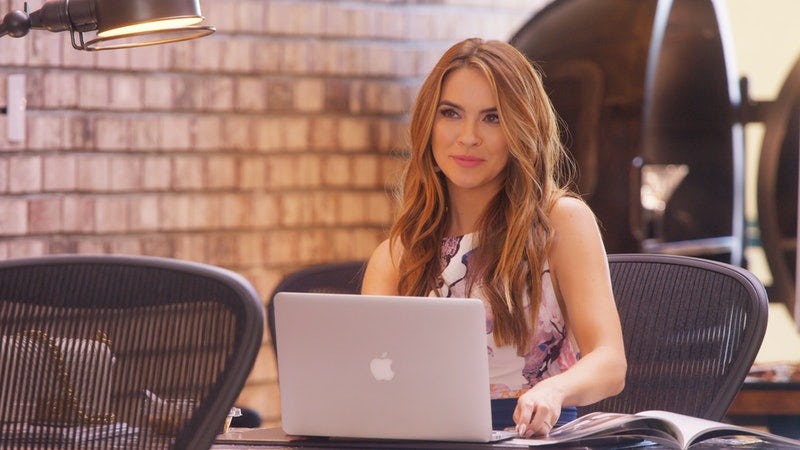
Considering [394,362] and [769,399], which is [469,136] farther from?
[769,399]

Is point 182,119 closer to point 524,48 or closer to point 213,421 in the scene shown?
point 524,48

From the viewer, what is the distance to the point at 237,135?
13.8ft

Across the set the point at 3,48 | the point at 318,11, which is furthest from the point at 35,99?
the point at 318,11

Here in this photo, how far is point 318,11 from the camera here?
4387 mm

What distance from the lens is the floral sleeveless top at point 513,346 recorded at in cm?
224

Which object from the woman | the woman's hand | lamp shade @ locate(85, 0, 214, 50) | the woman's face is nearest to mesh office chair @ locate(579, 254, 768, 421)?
the woman

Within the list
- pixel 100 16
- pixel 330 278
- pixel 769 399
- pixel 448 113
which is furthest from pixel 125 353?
pixel 769 399

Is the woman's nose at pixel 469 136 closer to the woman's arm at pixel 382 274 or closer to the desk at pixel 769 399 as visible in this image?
the woman's arm at pixel 382 274

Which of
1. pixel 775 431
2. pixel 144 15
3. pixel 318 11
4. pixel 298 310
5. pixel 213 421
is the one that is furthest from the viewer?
pixel 318 11

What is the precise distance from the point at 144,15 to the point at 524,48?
2.52 m

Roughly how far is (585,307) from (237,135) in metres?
2.19

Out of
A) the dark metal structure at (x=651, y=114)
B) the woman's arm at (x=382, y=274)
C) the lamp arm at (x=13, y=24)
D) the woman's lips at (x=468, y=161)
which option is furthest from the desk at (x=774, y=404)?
the lamp arm at (x=13, y=24)

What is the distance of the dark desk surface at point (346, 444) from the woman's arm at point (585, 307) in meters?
0.23

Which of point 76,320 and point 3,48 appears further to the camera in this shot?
point 3,48
